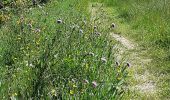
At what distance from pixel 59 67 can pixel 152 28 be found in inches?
192

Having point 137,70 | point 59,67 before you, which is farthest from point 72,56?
point 137,70

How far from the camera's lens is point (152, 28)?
1048 centimetres

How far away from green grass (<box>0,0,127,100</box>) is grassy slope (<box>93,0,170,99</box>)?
42.3 inches

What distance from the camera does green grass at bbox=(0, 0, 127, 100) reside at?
5047 mm

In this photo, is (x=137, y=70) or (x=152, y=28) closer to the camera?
(x=137, y=70)

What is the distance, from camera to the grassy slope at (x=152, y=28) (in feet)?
26.0

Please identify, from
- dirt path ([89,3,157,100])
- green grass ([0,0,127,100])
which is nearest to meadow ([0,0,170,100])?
green grass ([0,0,127,100])

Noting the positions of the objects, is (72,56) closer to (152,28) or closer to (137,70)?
(137,70)

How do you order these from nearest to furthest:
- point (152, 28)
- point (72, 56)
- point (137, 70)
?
1. point (72, 56)
2. point (137, 70)
3. point (152, 28)

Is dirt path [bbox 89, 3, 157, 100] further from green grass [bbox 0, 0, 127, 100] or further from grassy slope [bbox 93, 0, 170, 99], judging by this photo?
green grass [bbox 0, 0, 127, 100]

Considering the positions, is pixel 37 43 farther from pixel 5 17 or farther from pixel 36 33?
pixel 5 17

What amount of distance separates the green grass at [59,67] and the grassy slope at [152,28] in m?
1.07

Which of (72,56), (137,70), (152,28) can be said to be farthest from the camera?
(152,28)

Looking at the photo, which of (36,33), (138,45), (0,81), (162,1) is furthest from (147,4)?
(0,81)
